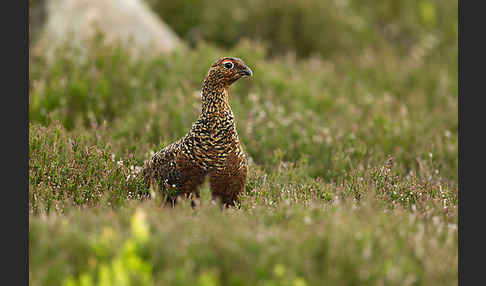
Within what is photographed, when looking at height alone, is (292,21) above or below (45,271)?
above

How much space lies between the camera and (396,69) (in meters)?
9.88

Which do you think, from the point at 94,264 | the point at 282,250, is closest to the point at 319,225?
the point at 282,250

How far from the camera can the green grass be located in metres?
2.78

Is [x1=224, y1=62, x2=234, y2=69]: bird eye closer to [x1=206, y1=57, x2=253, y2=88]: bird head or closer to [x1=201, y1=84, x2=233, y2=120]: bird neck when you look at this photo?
[x1=206, y1=57, x2=253, y2=88]: bird head

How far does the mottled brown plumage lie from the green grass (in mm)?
234

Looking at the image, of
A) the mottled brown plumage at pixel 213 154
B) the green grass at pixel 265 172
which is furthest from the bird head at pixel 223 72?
the green grass at pixel 265 172

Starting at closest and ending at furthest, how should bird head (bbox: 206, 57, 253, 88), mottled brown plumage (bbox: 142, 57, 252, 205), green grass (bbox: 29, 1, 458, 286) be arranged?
green grass (bbox: 29, 1, 458, 286) → mottled brown plumage (bbox: 142, 57, 252, 205) → bird head (bbox: 206, 57, 253, 88)

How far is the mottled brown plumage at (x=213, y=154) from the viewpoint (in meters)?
4.09

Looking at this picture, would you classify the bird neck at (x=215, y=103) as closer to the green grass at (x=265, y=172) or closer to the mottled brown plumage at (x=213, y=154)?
the mottled brown plumage at (x=213, y=154)

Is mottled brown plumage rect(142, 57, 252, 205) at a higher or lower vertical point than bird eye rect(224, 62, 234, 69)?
lower

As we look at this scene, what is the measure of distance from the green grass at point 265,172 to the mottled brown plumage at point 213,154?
234 millimetres

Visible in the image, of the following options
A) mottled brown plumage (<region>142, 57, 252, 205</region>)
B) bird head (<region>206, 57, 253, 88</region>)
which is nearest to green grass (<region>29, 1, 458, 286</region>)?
mottled brown plumage (<region>142, 57, 252, 205</region>)

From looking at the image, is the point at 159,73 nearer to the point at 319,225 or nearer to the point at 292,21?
the point at 292,21

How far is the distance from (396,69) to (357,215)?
696cm
